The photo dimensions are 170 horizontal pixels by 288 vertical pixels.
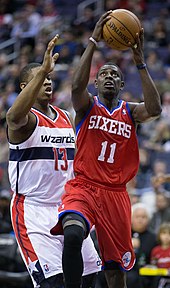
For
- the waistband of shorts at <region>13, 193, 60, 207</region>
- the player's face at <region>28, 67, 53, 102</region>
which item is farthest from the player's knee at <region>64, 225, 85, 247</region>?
the player's face at <region>28, 67, 53, 102</region>

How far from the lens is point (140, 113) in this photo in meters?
7.03

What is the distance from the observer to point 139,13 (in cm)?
1906

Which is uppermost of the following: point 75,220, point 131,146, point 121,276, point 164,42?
point 164,42

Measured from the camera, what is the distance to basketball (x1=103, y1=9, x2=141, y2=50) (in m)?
6.70

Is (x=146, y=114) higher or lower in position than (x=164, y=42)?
lower

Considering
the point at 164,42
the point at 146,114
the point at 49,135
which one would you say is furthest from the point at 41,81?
the point at 164,42

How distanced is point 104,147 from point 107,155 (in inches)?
3.2

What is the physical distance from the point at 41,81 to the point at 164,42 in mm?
12271

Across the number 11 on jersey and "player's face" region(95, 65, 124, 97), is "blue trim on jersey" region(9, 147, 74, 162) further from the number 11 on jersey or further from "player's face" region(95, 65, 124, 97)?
"player's face" region(95, 65, 124, 97)

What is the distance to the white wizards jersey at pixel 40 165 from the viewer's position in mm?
6664

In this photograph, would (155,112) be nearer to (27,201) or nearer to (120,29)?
(120,29)

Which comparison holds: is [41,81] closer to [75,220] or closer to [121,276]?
[75,220]

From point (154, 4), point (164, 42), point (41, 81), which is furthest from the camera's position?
point (154, 4)

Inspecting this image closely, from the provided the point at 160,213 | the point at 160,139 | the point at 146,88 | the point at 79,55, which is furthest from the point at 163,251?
the point at 79,55
